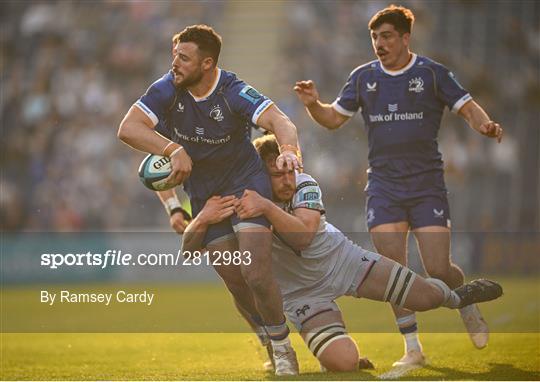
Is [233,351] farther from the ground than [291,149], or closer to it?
closer to it

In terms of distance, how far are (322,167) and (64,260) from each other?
3.48m

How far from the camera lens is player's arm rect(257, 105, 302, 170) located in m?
5.36

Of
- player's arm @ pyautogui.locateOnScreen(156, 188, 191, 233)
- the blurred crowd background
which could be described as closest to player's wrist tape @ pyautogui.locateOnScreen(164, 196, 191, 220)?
player's arm @ pyautogui.locateOnScreen(156, 188, 191, 233)

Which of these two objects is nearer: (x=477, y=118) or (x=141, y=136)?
(x=141, y=136)

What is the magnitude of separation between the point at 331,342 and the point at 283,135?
4.06ft

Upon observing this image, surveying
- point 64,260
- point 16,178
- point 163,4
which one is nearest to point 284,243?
point 64,260

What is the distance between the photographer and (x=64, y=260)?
11.6 meters

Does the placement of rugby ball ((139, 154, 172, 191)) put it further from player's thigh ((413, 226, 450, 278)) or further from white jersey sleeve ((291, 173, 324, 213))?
player's thigh ((413, 226, 450, 278))

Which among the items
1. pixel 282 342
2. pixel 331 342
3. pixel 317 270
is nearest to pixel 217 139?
pixel 317 270

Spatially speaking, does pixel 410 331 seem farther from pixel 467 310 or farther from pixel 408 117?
pixel 408 117

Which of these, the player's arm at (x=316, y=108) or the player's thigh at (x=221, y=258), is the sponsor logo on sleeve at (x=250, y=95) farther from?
the player's thigh at (x=221, y=258)

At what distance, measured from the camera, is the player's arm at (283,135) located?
536 cm

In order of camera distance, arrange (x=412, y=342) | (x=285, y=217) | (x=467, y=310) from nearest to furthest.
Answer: (x=285, y=217) → (x=412, y=342) → (x=467, y=310)

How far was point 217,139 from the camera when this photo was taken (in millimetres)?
5969
